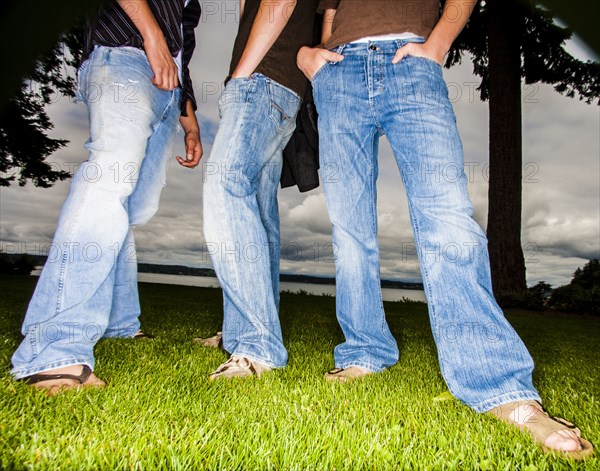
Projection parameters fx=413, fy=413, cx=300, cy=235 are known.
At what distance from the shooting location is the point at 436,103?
1.89 m

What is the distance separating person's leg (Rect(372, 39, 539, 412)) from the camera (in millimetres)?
1600

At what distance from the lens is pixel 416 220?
188cm

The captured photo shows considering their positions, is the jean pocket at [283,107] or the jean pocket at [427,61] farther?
the jean pocket at [283,107]

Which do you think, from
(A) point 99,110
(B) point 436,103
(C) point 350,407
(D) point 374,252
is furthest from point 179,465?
(B) point 436,103

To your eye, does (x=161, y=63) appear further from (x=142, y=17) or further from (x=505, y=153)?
(x=505, y=153)

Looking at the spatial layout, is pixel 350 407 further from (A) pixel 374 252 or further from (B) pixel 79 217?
(B) pixel 79 217

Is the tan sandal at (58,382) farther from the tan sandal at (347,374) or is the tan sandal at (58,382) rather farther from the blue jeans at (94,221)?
the tan sandal at (347,374)

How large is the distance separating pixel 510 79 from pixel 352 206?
11257 mm

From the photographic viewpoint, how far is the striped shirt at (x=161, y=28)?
2.06 meters

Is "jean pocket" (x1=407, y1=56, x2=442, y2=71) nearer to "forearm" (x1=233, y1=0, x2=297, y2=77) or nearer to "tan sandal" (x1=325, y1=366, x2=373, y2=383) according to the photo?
"forearm" (x1=233, y1=0, x2=297, y2=77)

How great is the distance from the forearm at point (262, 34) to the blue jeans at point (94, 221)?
1.53ft

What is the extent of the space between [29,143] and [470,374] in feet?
69.2

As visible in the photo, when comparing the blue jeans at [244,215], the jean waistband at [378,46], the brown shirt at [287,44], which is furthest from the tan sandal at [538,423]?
the brown shirt at [287,44]

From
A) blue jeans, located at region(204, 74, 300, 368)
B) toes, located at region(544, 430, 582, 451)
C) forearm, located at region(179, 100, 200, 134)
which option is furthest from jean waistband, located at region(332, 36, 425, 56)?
toes, located at region(544, 430, 582, 451)
